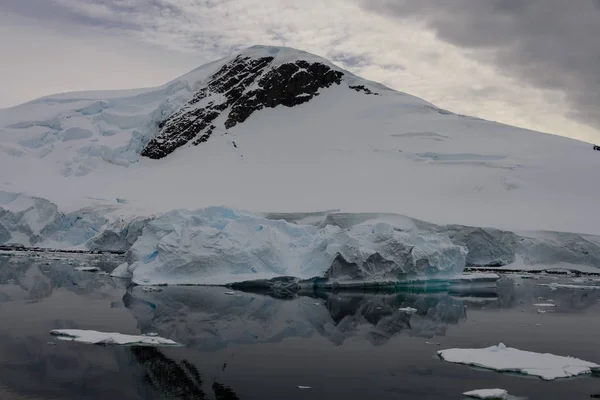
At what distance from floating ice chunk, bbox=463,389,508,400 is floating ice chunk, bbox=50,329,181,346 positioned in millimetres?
5922

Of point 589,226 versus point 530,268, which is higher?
point 589,226

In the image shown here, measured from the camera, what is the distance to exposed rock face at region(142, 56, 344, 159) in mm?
59406

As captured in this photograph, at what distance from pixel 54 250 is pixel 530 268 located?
27.7 metres

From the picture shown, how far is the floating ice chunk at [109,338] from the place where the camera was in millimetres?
11797

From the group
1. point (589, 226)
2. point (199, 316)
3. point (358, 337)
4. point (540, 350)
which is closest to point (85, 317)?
point (199, 316)

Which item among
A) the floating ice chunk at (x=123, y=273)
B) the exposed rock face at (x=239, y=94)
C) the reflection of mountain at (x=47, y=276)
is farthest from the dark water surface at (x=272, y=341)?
the exposed rock face at (x=239, y=94)

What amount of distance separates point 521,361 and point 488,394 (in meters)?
2.44

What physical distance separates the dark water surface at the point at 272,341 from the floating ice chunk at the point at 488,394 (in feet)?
0.94

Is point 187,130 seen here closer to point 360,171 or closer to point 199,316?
point 360,171

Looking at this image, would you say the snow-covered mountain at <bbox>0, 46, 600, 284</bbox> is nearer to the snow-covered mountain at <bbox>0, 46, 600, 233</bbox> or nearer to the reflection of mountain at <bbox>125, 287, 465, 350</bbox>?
the snow-covered mountain at <bbox>0, 46, 600, 233</bbox>

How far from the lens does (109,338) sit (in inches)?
467

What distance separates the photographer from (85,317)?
48.0 feet

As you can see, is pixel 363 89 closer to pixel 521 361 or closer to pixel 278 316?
pixel 278 316

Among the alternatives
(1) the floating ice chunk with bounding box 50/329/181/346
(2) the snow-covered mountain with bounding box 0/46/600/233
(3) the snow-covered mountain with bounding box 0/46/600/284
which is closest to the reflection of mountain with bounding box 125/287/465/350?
(1) the floating ice chunk with bounding box 50/329/181/346
